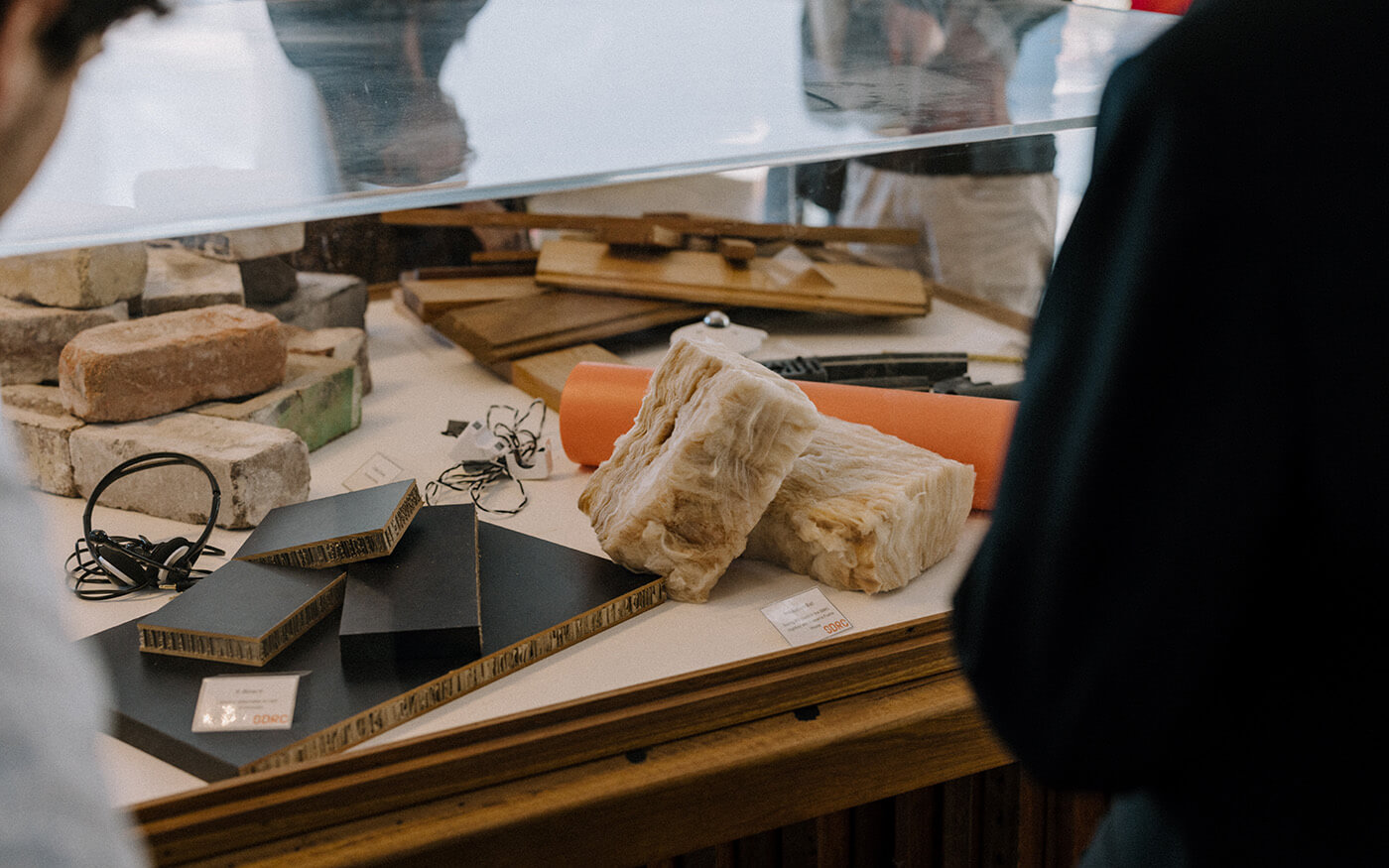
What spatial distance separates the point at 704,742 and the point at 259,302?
60.0 inches

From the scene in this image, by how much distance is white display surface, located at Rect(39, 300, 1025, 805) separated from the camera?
1.26 m

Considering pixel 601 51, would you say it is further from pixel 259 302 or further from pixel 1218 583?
pixel 1218 583

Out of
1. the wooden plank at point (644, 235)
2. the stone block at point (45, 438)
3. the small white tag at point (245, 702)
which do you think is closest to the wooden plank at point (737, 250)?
the wooden plank at point (644, 235)

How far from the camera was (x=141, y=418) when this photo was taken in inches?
68.7

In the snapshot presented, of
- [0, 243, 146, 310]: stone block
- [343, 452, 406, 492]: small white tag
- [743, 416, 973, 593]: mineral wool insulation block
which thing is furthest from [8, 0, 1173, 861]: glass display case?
[0, 243, 146, 310]: stone block

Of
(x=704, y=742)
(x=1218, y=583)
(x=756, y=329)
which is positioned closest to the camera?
(x=1218, y=583)

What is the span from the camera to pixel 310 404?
75.9 inches

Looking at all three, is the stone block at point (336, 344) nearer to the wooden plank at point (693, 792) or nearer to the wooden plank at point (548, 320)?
the wooden plank at point (548, 320)

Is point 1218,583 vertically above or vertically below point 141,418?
above

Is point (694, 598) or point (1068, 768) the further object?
point (694, 598)

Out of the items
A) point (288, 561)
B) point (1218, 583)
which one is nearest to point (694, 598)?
point (288, 561)

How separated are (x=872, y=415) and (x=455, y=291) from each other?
4.28 feet

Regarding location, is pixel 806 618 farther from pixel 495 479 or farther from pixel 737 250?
pixel 737 250

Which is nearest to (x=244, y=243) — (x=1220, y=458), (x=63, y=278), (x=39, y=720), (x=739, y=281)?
(x=63, y=278)
